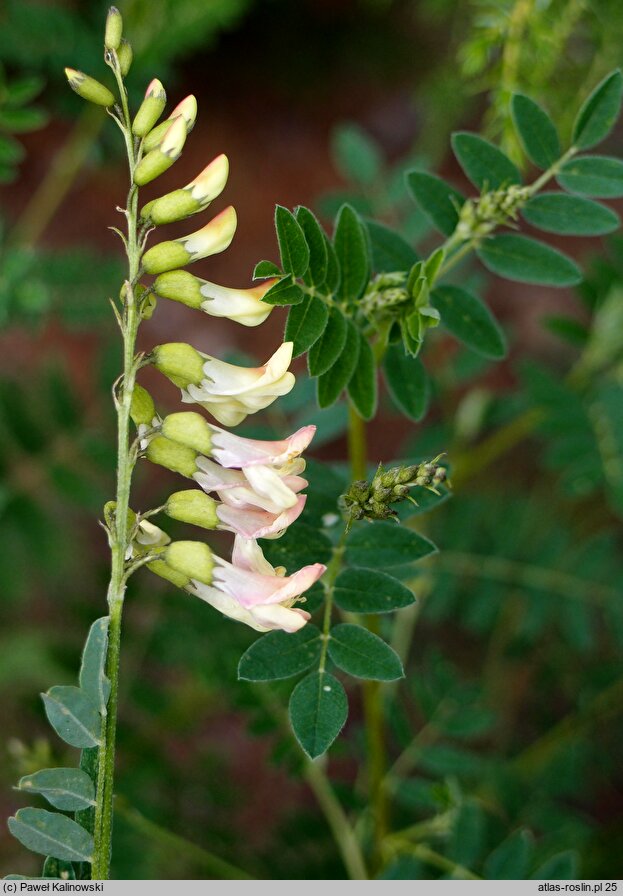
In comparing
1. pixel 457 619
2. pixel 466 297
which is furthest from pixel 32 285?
pixel 457 619

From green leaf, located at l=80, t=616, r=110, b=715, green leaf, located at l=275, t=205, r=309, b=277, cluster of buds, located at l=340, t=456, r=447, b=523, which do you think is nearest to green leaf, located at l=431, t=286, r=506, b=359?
green leaf, located at l=275, t=205, r=309, b=277

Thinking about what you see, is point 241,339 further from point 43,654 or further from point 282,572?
point 282,572

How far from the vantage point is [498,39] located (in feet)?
4.86

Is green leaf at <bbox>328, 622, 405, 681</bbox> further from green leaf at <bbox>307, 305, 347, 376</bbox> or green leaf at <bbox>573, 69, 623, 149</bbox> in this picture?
green leaf at <bbox>573, 69, 623, 149</bbox>

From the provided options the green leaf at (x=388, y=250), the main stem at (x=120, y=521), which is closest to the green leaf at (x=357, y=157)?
the green leaf at (x=388, y=250)

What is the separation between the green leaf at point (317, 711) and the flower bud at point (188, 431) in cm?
29

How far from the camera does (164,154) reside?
880 millimetres

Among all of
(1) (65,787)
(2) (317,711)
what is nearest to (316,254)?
(2) (317,711)

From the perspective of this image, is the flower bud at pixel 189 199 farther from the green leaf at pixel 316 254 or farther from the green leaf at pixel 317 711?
the green leaf at pixel 317 711

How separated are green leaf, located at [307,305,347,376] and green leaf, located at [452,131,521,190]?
266 mm

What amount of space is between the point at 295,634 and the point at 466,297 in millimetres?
485

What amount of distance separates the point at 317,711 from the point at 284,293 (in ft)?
1.45

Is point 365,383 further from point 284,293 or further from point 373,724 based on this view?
point 373,724

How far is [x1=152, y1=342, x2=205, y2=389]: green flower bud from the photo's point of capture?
3.03 feet
